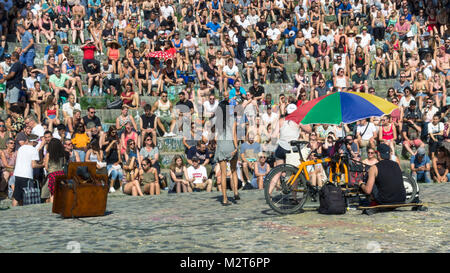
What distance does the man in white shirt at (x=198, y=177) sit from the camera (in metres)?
16.5

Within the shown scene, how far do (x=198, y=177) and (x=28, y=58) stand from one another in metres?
6.97

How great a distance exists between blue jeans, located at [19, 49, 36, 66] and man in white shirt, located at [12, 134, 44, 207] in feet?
20.0

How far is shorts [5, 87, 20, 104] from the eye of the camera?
18203mm

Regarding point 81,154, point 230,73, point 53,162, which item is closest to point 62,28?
point 230,73

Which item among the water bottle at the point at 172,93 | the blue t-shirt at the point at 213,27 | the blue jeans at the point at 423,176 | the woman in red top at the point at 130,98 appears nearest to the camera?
the blue jeans at the point at 423,176

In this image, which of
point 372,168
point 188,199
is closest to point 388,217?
point 372,168

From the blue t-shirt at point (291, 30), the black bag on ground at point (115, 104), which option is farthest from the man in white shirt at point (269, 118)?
the blue t-shirt at point (291, 30)

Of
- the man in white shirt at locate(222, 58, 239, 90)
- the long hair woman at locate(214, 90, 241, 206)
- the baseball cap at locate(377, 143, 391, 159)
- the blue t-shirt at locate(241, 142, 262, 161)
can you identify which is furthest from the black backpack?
the man in white shirt at locate(222, 58, 239, 90)

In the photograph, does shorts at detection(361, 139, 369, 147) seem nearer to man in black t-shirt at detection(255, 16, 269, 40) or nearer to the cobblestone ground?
the cobblestone ground

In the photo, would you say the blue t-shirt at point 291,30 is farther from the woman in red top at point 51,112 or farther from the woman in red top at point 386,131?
the woman in red top at point 51,112

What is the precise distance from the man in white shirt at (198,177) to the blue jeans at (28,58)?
21.4ft

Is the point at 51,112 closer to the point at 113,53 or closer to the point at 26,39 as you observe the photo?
the point at 26,39

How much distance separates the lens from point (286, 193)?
11359 millimetres
